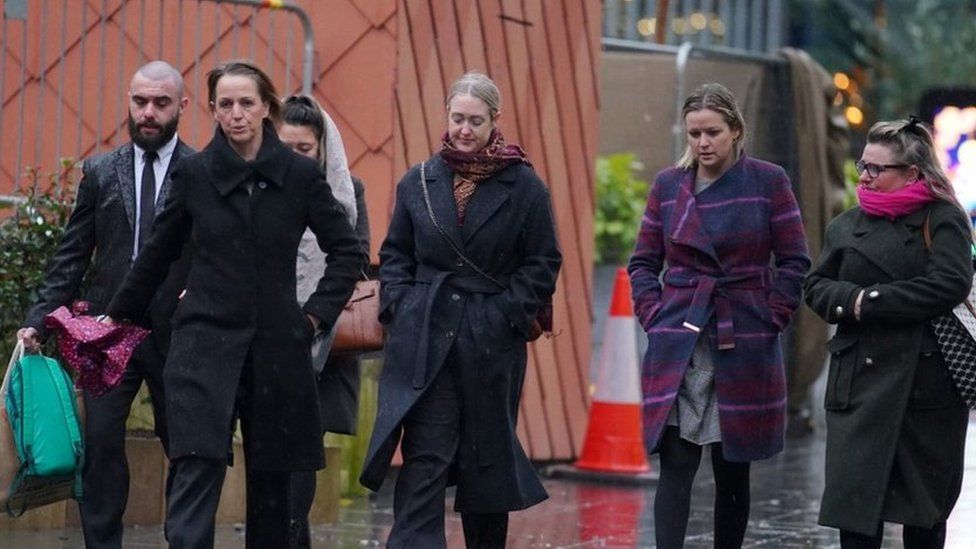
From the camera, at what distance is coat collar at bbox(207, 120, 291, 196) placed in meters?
6.52

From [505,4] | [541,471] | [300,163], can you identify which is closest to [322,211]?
[300,163]

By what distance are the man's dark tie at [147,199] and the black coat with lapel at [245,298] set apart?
492 mm

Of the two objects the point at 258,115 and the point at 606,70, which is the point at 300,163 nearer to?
the point at 258,115

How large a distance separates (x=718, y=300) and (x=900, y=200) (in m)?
0.75

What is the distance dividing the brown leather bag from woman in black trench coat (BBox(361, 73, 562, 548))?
1.31 ft

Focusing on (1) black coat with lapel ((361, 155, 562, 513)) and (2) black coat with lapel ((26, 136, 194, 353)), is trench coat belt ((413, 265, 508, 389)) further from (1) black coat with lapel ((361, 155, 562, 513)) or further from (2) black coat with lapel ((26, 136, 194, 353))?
(2) black coat with lapel ((26, 136, 194, 353))

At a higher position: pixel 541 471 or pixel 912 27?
pixel 912 27

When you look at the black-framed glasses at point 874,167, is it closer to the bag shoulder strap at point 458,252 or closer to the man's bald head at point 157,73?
the bag shoulder strap at point 458,252

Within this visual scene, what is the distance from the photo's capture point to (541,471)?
38.1 ft

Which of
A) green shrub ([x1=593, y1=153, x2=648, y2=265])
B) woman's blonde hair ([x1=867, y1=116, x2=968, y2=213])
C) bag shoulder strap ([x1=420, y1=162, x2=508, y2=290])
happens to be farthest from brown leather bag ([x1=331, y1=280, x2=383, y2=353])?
green shrub ([x1=593, y1=153, x2=648, y2=265])

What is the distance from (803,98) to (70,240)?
7831mm

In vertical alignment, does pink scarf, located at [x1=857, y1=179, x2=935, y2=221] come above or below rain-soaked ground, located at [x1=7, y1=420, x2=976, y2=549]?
above

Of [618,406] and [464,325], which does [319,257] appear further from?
[618,406]

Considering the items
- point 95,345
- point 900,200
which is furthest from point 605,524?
point 95,345
